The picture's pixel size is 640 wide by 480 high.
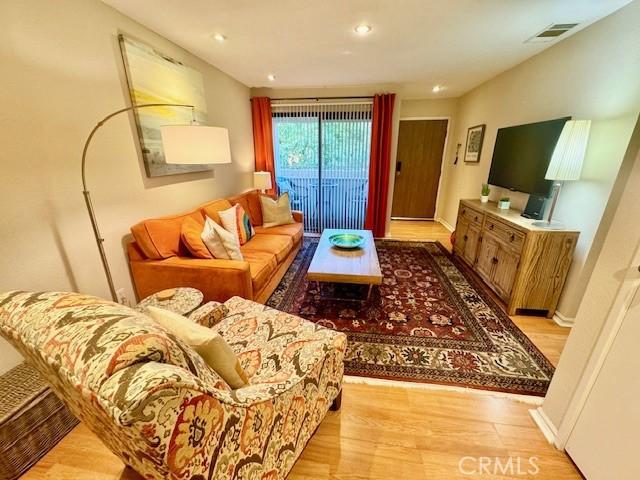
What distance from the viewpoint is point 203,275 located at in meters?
1.88

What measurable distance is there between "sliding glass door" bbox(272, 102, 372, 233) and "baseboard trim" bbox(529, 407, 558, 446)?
3292 mm

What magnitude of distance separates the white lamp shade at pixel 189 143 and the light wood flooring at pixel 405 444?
1.60 meters

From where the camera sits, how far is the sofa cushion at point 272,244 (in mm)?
2600

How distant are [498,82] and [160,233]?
419 centimetres

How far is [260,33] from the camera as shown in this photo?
2.16m

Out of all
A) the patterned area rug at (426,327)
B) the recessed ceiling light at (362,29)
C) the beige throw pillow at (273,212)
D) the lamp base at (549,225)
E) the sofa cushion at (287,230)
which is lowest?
the patterned area rug at (426,327)

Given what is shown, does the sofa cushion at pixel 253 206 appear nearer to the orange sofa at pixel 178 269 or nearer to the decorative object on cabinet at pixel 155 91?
the decorative object on cabinet at pixel 155 91

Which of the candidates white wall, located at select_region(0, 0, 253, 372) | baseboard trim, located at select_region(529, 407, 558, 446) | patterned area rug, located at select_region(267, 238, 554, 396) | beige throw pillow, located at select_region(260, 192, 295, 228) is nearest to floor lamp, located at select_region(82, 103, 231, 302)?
white wall, located at select_region(0, 0, 253, 372)

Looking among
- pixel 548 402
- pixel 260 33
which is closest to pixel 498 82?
Result: pixel 260 33

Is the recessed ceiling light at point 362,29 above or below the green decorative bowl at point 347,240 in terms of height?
above

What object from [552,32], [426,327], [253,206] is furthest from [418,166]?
[426,327]

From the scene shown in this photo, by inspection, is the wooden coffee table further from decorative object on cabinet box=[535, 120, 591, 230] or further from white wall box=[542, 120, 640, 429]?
decorative object on cabinet box=[535, 120, 591, 230]

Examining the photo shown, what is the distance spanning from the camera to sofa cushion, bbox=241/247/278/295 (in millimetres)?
2074

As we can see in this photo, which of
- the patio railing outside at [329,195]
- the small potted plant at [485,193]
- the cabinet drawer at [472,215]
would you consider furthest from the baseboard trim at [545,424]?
the patio railing outside at [329,195]
